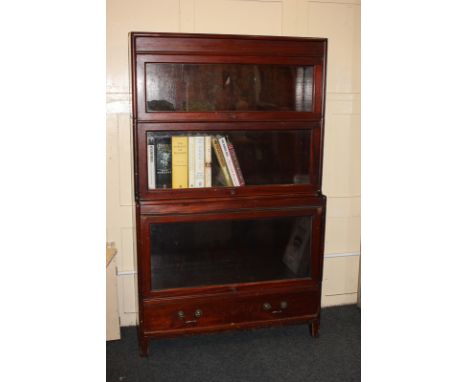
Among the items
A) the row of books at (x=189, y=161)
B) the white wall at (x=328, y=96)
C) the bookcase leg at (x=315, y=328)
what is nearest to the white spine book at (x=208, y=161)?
the row of books at (x=189, y=161)

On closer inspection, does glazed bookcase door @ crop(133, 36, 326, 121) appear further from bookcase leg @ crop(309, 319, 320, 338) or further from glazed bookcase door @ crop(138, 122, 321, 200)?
bookcase leg @ crop(309, 319, 320, 338)

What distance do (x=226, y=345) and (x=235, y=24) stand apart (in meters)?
1.79

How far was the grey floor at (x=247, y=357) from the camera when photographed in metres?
2.12

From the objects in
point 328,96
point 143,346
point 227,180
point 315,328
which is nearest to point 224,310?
point 143,346

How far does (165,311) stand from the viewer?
220 centimetres

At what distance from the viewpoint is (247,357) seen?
2.28 meters

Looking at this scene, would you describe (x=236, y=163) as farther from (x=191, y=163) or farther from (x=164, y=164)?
(x=164, y=164)

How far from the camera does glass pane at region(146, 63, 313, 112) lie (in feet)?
6.97

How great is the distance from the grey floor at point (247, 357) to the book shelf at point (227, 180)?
0.39ft

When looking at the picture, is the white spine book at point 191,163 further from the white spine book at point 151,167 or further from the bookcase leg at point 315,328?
the bookcase leg at point 315,328

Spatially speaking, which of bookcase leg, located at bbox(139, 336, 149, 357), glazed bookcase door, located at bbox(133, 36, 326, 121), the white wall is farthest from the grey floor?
glazed bookcase door, located at bbox(133, 36, 326, 121)

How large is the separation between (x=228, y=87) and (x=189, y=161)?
0.43 m
